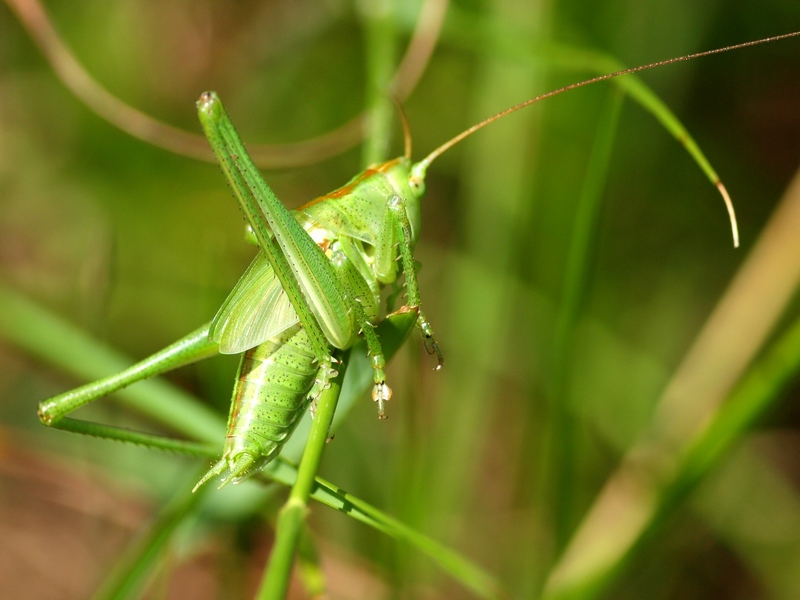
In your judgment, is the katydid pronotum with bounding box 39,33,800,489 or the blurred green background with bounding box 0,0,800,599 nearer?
the katydid pronotum with bounding box 39,33,800,489

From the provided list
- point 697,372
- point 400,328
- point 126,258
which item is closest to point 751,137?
point 697,372

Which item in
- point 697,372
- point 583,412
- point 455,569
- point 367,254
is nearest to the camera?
point 455,569

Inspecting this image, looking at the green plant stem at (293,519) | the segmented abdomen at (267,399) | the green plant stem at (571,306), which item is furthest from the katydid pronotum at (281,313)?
the green plant stem at (293,519)

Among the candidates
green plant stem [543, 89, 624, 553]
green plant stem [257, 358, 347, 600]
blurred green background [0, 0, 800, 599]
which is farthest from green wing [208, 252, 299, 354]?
green plant stem [543, 89, 624, 553]

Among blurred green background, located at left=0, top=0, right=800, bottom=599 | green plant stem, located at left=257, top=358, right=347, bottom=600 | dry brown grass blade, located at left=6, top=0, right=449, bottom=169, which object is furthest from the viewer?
dry brown grass blade, located at left=6, top=0, right=449, bottom=169

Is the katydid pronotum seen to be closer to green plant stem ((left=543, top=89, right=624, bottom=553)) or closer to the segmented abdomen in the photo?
the segmented abdomen

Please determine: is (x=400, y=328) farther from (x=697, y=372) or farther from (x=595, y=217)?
(x=697, y=372)

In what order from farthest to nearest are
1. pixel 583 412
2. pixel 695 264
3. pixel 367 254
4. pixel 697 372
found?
pixel 695 264 < pixel 583 412 < pixel 697 372 < pixel 367 254
